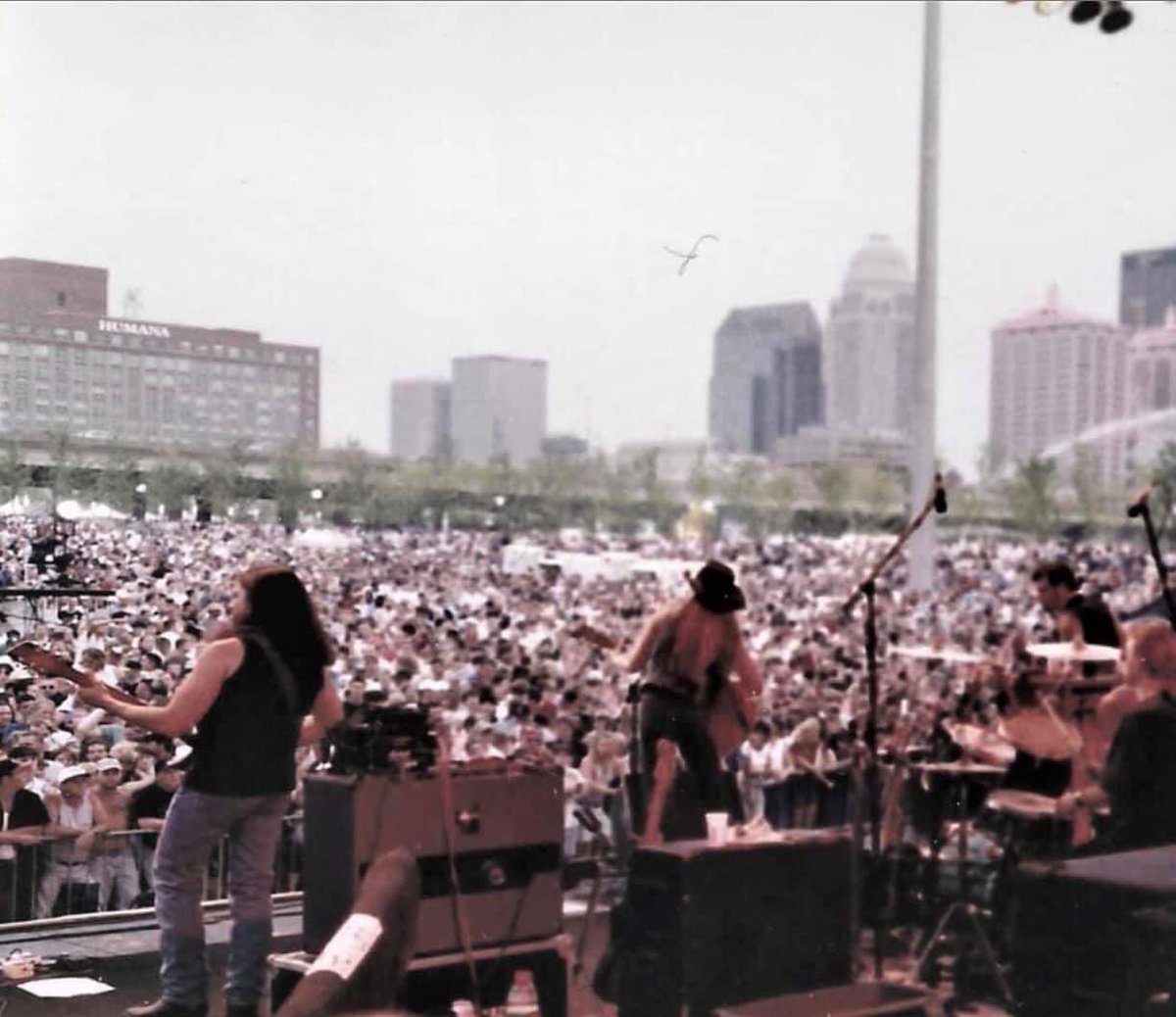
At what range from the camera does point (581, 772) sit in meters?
4.05

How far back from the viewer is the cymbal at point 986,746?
4.45 metres

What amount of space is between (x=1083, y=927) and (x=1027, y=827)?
0.66 m

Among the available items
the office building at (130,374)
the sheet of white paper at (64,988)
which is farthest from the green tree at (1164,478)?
the sheet of white paper at (64,988)

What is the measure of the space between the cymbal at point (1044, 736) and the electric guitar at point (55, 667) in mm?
2294

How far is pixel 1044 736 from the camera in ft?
14.0

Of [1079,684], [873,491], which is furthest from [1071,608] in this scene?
[873,491]

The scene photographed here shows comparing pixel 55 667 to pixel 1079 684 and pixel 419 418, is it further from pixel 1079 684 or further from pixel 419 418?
pixel 1079 684

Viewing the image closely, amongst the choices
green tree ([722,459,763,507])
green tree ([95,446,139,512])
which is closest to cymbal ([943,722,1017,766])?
green tree ([722,459,763,507])

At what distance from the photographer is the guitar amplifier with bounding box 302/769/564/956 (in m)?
3.13

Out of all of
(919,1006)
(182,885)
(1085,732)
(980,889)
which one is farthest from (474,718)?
(1085,732)

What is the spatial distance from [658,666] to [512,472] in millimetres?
594

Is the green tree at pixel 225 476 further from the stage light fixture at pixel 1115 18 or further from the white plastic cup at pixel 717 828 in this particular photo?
the stage light fixture at pixel 1115 18

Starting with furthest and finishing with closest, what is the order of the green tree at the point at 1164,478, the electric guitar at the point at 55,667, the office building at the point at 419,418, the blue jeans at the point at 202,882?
the green tree at the point at 1164,478 < the office building at the point at 419,418 < the blue jeans at the point at 202,882 < the electric guitar at the point at 55,667

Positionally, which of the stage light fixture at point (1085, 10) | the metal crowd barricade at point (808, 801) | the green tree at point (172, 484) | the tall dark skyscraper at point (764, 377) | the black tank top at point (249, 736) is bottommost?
the metal crowd barricade at point (808, 801)
